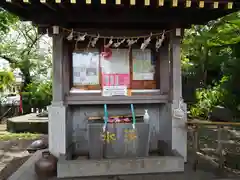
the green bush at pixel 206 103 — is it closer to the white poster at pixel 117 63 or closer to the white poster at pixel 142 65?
the white poster at pixel 142 65

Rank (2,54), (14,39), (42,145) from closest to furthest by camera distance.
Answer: (42,145) < (2,54) < (14,39)

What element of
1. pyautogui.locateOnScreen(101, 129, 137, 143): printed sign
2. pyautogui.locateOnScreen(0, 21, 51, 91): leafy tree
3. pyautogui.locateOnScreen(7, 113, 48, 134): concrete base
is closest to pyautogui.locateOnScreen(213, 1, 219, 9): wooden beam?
pyautogui.locateOnScreen(101, 129, 137, 143): printed sign

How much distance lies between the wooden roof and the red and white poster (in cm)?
86

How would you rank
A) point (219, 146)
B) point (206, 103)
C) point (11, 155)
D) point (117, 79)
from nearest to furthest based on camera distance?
1. point (219, 146)
2. point (117, 79)
3. point (11, 155)
4. point (206, 103)

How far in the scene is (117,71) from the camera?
264 inches

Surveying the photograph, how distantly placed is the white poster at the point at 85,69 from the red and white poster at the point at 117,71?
0.21 meters

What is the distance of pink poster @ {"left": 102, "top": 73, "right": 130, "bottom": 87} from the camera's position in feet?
21.6

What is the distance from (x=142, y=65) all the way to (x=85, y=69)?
1.48 m

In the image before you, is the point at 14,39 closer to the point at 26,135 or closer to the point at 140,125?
the point at 26,135

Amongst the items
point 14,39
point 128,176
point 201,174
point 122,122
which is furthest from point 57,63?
point 14,39

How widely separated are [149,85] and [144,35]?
51.3 inches

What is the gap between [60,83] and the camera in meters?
6.05

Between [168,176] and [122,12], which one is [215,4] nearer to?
[122,12]

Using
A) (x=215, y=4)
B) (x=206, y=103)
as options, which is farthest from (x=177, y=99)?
(x=206, y=103)
